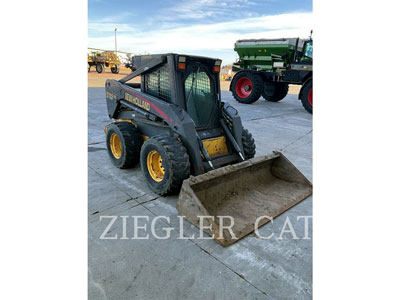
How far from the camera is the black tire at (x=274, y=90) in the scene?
13297mm

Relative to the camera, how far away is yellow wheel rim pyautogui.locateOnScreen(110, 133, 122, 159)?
188 inches

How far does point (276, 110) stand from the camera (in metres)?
11.2

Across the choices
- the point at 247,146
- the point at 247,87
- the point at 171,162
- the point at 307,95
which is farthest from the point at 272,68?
the point at 171,162

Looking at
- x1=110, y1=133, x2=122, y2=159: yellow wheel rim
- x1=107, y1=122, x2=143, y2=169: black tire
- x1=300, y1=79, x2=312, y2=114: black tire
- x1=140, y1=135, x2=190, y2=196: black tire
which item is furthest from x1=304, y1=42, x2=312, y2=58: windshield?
x1=140, y1=135, x2=190, y2=196: black tire

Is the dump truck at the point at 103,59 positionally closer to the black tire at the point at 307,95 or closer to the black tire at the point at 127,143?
the black tire at the point at 307,95

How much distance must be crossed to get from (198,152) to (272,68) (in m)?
10.4

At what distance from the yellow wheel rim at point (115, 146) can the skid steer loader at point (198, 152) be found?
0.02m

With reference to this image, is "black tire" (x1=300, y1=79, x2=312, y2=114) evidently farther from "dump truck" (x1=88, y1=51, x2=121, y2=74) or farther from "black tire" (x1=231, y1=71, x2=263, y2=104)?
"dump truck" (x1=88, y1=51, x2=121, y2=74)

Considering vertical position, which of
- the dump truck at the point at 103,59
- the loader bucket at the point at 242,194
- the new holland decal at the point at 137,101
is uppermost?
the dump truck at the point at 103,59

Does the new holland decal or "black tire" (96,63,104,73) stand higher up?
"black tire" (96,63,104,73)

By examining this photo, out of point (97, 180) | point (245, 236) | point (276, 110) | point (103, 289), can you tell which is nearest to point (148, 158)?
point (97, 180)

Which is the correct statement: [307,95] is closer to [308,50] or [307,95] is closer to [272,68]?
[308,50]

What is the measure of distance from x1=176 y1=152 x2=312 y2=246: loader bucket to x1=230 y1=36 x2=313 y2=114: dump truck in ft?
23.8

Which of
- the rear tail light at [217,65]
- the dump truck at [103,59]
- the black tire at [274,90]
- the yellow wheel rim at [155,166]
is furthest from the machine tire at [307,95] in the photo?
the dump truck at [103,59]
